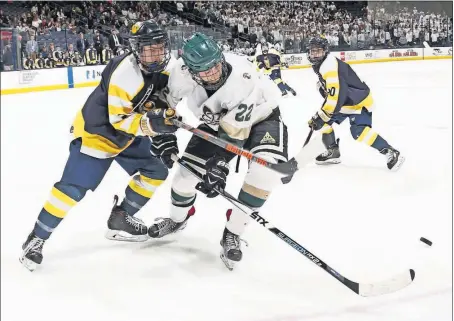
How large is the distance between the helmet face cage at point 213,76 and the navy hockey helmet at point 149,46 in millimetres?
154

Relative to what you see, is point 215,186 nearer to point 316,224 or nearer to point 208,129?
point 208,129

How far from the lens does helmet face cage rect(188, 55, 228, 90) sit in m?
1.95

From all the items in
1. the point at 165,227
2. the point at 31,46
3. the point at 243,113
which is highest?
the point at 243,113

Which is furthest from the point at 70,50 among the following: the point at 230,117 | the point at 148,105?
the point at 230,117

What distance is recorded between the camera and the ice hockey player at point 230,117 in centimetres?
197

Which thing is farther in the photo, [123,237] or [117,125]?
[123,237]

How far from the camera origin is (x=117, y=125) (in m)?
2.12

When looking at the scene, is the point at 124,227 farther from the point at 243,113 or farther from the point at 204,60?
the point at 204,60

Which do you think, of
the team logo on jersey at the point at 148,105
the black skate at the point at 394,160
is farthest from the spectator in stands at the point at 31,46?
the team logo on jersey at the point at 148,105

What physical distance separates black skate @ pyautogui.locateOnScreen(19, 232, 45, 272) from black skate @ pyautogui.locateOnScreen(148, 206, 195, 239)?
1.59ft

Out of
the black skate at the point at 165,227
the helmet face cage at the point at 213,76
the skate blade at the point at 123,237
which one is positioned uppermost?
the helmet face cage at the point at 213,76

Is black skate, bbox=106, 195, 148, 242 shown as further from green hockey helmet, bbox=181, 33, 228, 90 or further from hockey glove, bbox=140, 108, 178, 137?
green hockey helmet, bbox=181, 33, 228, 90

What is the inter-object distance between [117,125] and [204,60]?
1.47 ft

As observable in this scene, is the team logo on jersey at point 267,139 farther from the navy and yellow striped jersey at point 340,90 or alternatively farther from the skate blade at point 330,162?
the skate blade at point 330,162
